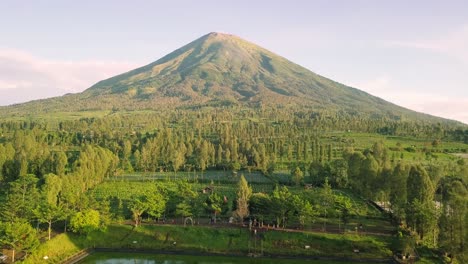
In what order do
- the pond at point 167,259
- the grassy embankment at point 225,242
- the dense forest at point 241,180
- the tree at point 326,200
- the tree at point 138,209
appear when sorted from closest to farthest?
the pond at point 167,259
the grassy embankment at point 225,242
the dense forest at point 241,180
the tree at point 138,209
the tree at point 326,200

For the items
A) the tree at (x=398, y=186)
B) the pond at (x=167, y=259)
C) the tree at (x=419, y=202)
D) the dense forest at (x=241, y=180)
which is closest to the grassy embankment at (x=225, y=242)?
the pond at (x=167, y=259)

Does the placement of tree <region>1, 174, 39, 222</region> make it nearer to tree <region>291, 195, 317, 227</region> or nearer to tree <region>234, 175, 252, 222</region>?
tree <region>234, 175, 252, 222</region>

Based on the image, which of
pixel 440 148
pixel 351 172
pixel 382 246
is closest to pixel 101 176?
pixel 351 172

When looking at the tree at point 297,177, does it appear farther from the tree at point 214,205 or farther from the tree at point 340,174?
the tree at point 214,205

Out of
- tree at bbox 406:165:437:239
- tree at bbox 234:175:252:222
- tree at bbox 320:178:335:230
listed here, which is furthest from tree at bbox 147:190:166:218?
tree at bbox 406:165:437:239

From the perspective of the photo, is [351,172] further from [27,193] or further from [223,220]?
[27,193]
